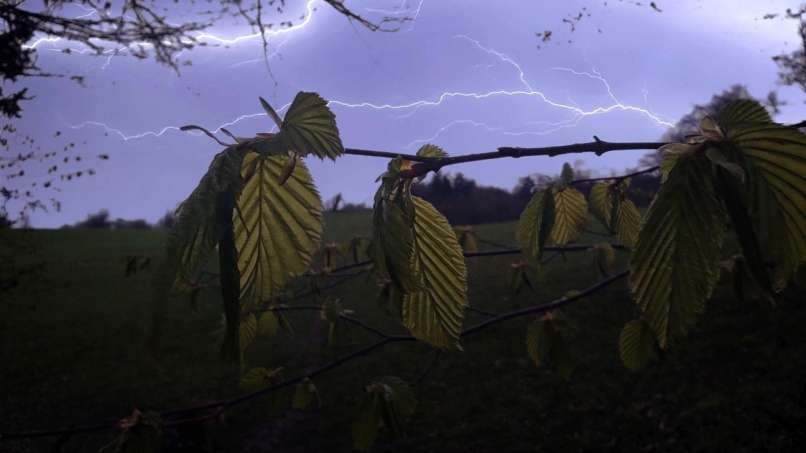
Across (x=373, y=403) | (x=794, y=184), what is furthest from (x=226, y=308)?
(x=373, y=403)

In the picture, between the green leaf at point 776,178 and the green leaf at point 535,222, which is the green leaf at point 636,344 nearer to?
the green leaf at point 535,222

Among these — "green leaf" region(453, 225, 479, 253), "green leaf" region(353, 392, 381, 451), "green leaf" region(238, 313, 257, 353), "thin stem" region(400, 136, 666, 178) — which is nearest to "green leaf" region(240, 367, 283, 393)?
"green leaf" region(238, 313, 257, 353)

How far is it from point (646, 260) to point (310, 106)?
1.00 feet

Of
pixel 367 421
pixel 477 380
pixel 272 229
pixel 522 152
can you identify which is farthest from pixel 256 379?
pixel 477 380

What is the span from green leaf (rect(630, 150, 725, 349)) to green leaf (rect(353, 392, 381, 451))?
918 millimetres

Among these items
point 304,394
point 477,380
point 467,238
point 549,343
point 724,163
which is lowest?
point 477,380

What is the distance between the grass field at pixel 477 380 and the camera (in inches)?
156

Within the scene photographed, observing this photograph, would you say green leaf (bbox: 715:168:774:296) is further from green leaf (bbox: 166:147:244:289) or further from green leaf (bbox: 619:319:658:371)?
green leaf (bbox: 619:319:658:371)

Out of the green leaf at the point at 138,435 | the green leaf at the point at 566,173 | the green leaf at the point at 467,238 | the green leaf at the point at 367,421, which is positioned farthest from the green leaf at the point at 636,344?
the green leaf at the point at 138,435

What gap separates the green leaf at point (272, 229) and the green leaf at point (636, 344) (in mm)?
964

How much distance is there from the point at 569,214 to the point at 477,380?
4494 millimetres

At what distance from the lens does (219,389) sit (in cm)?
565

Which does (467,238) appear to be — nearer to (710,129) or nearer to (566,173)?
(566,173)

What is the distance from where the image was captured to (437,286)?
625 millimetres
